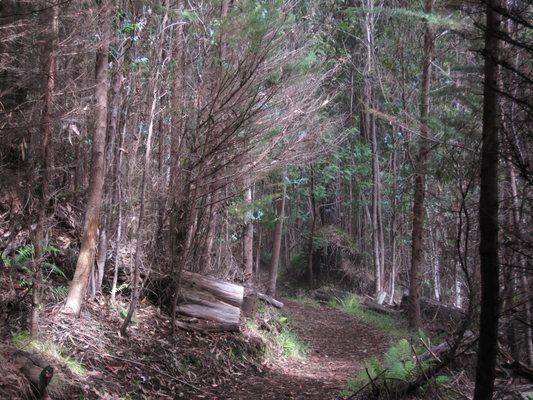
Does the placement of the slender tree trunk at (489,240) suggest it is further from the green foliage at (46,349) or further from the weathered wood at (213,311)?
the weathered wood at (213,311)

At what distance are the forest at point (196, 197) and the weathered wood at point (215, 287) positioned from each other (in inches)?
1.8

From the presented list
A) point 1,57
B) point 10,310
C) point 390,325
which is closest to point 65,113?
point 1,57

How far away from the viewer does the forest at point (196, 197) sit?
471cm

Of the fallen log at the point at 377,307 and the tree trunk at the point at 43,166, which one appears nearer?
the tree trunk at the point at 43,166

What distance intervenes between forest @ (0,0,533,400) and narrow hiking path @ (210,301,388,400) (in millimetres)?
72

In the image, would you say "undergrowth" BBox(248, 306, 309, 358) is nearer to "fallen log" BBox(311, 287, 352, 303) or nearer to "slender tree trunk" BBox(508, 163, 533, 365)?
"slender tree trunk" BBox(508, 163, 533, 365)

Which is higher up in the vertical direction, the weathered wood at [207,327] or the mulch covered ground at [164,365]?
the weathered wood at [207,327]

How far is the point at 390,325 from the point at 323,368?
221 inches

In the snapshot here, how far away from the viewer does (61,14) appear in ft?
19.3

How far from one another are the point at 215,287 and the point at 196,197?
5.97 ft

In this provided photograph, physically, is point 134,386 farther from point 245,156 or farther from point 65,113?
point 245,156

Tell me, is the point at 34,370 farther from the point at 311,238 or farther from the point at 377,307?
the point at 311,238

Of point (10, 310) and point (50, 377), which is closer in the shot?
point (50, 377)

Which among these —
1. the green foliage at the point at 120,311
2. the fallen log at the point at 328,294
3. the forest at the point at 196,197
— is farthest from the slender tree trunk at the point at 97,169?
the fallen log at the point at 328,294
